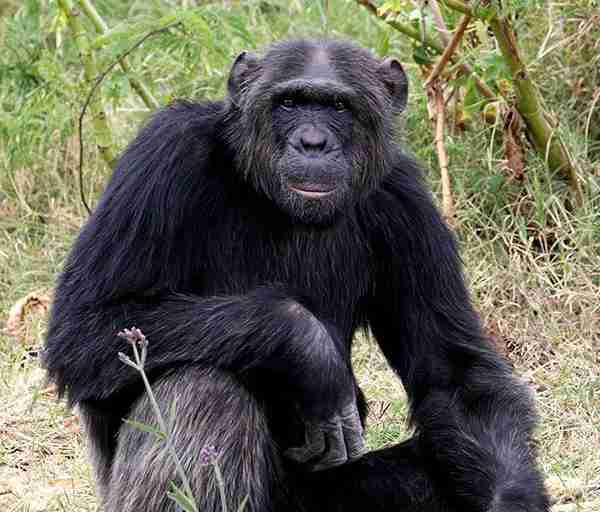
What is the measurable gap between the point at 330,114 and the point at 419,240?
27.0 inches

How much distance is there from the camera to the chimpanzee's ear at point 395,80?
16.8ft

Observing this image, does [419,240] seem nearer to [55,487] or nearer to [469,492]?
[469,492]

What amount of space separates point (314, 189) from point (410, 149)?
3.18 meters

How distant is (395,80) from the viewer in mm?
5145

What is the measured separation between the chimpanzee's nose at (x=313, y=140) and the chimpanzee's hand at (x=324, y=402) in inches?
21.2

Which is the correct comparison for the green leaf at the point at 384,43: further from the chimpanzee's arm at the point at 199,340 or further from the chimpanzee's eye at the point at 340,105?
the chimpanzee's arm at the point at 199,340

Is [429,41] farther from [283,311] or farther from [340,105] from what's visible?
[283,311]

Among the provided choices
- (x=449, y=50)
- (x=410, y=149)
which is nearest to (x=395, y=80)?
(x=449, y=50)

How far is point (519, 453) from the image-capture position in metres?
4.82

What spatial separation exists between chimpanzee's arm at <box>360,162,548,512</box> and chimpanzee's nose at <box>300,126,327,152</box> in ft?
2.02

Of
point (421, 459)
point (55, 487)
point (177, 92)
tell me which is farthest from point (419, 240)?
point (177, 92)

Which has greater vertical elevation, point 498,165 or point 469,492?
point 469,492

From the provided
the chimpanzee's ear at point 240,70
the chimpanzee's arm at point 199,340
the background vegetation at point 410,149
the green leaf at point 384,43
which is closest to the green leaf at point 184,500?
the chimpanzee's arm at point 199,340

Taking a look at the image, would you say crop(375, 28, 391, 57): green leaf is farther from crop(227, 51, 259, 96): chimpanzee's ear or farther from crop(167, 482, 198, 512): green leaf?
crop(167, 482, 198, 512): green leaf
